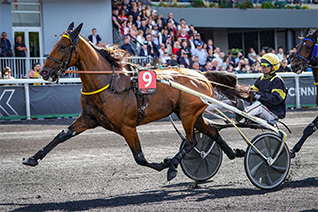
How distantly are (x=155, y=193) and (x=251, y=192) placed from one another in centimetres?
106

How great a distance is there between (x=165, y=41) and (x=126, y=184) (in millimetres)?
11448

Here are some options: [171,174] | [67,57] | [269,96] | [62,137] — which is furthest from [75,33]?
[269,96]

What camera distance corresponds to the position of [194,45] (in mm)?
18047

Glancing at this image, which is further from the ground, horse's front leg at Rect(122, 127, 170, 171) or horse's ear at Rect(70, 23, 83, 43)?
horse's ear at Rect(70, 23, 83, 43)

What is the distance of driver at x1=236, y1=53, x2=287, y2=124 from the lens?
20.5 ft

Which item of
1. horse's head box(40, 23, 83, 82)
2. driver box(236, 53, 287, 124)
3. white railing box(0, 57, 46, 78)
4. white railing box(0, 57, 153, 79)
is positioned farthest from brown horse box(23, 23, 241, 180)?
white railing box(0, 57, 46, 78)

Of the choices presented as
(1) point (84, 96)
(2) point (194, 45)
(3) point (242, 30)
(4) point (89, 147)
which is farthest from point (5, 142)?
(3) point (242, 30)

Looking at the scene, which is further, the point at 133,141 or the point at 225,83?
the point at 225,83

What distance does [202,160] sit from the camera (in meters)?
6.39

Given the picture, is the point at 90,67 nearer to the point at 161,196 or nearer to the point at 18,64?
the point at 161,196

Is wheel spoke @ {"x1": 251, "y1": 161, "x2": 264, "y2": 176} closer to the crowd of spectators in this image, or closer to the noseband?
the noseband

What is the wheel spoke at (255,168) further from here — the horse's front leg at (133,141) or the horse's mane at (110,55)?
the horse's mane at (110,55)

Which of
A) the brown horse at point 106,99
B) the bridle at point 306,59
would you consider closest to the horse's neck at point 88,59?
the brown horse at point 106,99

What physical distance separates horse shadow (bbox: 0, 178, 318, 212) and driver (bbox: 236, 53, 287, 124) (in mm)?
862
